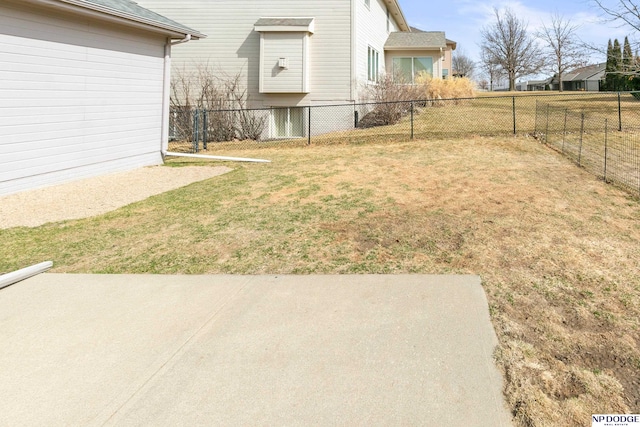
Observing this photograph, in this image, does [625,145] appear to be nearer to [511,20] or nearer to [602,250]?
[602,250]

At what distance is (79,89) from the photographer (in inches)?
352

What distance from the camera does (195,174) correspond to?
9.97 m

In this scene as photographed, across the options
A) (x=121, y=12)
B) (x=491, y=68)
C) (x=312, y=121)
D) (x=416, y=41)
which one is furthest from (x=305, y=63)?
(x=491, y=68)

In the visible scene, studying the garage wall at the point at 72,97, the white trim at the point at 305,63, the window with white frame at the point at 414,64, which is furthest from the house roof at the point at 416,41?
the garage wall at the point at 72,97

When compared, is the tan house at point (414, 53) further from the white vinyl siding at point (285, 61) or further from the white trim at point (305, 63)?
the white vinyl siding at point (285, 61)

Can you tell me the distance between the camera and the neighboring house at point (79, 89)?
760cm

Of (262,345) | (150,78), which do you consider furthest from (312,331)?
(150,78)

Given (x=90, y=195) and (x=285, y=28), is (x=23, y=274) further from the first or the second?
(x=285, y=28)

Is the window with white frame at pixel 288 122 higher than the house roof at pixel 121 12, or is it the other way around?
the house roof at pixel 121 12

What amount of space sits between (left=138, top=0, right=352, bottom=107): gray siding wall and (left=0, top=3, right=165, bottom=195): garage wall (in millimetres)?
5946

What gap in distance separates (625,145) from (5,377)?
14342mm

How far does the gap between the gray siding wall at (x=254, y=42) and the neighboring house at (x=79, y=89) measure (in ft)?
18.7

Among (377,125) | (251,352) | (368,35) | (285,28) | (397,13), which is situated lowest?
(251,352)

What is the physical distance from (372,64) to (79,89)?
13.9m
